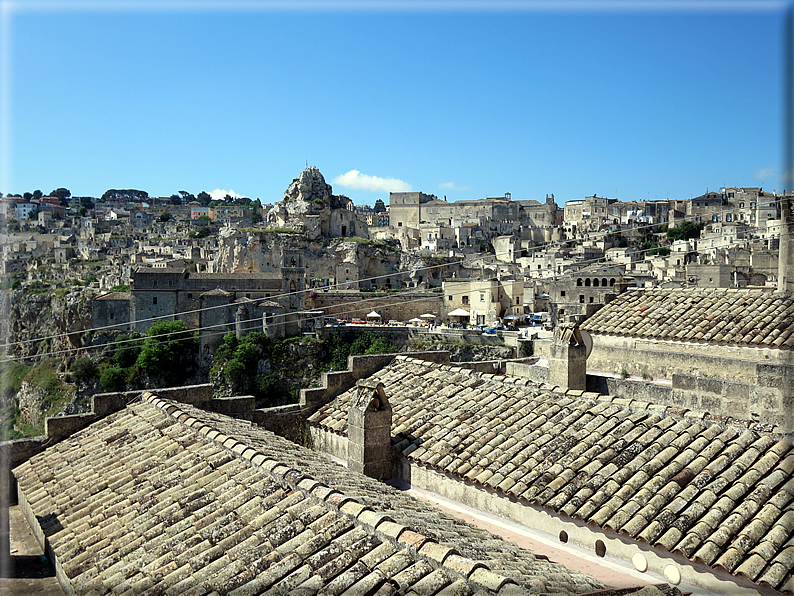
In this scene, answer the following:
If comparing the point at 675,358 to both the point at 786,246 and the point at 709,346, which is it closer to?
the point at 709,346

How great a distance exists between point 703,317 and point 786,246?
77.2 inches

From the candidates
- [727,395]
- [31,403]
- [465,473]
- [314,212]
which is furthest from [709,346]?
[314,212]

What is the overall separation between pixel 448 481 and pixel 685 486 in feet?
9.28

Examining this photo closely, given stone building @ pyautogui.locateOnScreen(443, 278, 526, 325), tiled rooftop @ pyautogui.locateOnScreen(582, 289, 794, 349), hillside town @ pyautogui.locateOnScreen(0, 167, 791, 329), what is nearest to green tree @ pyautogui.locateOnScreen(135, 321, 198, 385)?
hillside town @ pyautogui.locateOnScreen(0, 167, 791, 329)

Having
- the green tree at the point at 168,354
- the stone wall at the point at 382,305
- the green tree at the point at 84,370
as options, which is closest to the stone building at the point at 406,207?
the stone wall at the point at 382,305

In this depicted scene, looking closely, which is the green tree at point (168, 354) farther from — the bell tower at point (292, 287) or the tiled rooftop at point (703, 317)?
the tiled rooftop at point (703, 317)

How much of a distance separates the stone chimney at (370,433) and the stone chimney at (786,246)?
22.5 feet

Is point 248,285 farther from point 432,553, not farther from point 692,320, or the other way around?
point 432,553

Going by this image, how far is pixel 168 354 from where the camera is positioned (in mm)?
54594

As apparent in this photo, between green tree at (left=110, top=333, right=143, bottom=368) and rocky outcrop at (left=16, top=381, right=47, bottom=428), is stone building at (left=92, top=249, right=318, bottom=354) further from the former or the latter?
rocky outcrop at (left=16, top=381, right=47, bottom=428)

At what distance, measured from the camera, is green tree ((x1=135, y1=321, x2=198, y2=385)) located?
5366cm

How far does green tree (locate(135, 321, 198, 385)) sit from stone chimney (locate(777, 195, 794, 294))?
47493 mm

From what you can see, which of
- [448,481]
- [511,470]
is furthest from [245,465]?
[511,470]

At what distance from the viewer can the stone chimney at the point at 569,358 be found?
10.4 m
